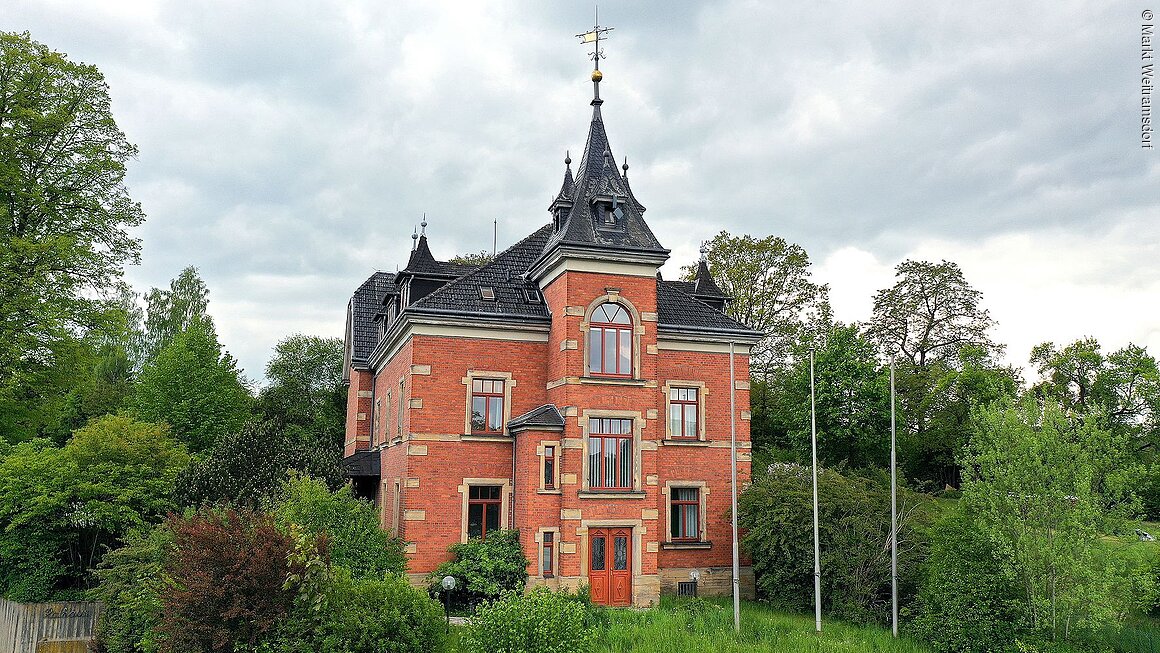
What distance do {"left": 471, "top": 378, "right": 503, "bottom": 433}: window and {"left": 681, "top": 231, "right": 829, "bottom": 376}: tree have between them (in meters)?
20.3

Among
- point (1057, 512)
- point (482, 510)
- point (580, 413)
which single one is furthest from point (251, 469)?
point (1057, 512)

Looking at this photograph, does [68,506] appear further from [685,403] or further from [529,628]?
[685,403]

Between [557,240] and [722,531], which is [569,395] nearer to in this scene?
[557,240]

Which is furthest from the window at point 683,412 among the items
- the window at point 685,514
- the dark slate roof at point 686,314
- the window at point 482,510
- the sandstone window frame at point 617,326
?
the window at point 482,510

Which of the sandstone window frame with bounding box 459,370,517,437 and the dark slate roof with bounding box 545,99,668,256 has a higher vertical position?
the dark slate roof with bounding box 545,99,668,256

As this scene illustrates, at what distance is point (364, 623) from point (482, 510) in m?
9.18

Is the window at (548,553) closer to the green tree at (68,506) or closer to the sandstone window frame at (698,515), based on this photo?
the sandstone window frame at (698,515)

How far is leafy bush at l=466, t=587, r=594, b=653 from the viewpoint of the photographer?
12641mm

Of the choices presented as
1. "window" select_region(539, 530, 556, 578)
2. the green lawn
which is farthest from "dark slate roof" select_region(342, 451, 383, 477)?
the green lawn

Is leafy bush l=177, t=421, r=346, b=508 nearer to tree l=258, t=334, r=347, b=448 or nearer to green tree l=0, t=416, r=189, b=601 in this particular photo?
green tree l=0, t=416, r=189, b=601

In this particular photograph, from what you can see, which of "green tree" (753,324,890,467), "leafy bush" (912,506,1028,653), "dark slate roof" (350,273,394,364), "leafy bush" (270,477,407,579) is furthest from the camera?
"green tree" (753,324,890,467)

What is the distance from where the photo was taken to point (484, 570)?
2109 cm

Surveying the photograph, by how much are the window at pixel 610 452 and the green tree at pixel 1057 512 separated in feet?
28.3

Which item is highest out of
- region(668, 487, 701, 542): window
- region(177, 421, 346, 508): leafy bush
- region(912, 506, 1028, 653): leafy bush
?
region(177, 421, 346, 508): leafy bush
